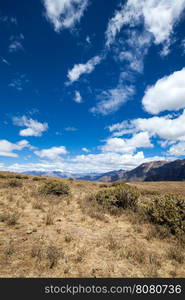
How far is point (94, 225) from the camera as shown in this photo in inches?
342

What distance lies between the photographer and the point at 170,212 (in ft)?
27.0

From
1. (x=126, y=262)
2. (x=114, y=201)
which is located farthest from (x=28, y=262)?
(x=114, y=201)

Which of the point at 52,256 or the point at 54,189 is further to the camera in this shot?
the point at 54,189

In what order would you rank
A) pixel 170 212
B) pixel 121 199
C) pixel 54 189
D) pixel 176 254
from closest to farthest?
pixel 176 254 → pixel 170 212 → pixel 121 199 → pixel 54 189

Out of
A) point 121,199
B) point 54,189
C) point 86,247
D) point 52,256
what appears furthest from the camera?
point 54,189

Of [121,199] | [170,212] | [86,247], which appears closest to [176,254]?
[170,212]

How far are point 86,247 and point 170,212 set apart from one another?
191 inches

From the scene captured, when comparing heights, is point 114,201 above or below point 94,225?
above

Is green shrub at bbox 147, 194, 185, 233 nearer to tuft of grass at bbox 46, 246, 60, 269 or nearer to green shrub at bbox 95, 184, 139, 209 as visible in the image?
green shrub at bbox 95, 184, 139, 209

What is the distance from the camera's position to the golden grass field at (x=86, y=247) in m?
4.75

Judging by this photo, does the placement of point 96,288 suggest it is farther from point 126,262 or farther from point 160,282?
point 160,282

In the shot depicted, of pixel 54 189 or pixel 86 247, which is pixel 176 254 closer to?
pixel 86 247

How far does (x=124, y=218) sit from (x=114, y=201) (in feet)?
7.78

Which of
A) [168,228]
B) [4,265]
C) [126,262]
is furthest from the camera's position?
[168,228]
